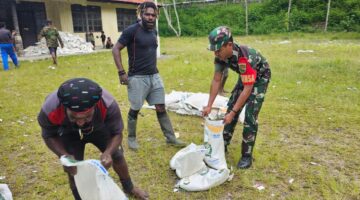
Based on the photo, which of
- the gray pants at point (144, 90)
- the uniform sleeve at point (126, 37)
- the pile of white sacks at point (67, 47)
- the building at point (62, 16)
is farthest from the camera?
the building at point (62, 16)

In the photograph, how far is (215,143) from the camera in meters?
3.15

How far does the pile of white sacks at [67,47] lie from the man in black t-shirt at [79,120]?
13.2 meters

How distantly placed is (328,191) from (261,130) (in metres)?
1.66

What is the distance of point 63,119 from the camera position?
6.81 feet

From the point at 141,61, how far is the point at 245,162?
65.5 inches

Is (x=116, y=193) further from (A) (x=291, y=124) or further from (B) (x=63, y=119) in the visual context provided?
(A) (x=291, y=124)

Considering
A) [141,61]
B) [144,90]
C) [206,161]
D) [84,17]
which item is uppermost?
[84,17]

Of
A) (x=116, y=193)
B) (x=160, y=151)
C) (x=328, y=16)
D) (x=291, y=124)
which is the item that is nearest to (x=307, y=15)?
(x=328, y=16)

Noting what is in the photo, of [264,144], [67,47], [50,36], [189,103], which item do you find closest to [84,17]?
[67,47]

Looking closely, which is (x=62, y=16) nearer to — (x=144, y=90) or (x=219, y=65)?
(x=144, y=90)

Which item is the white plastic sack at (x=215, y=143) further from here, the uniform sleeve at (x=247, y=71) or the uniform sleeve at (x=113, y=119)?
the uniform sleeve at (x=113, y=119)

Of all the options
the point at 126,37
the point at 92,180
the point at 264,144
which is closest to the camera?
the point at 92,180

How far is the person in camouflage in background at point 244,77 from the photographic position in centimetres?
289

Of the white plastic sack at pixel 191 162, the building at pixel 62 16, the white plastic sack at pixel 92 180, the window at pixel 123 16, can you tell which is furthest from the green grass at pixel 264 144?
the window at pixel 123 16
